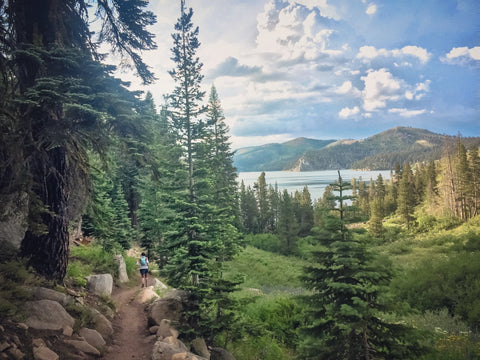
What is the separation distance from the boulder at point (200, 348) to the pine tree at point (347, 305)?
2.97 meters

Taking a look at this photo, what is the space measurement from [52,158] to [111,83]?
113 inches

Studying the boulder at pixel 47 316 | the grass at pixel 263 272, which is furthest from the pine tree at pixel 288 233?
the boulder at pixel 47 316

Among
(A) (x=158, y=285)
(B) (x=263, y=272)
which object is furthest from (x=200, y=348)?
(B) (x=263, y=272)

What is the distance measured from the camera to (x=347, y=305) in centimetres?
466

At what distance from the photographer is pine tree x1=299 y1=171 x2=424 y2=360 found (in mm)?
4773

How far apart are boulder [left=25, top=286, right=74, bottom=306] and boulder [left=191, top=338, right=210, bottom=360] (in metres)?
3.31

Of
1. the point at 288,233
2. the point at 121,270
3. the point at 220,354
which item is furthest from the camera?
the point at 288,233

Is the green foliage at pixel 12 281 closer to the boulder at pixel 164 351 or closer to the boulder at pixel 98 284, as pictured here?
the boulder at pixel 164 351

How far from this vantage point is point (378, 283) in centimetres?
514

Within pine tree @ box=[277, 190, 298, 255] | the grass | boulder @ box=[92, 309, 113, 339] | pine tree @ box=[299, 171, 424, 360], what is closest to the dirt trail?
boulder @ box=[92, 309, 113, 339]

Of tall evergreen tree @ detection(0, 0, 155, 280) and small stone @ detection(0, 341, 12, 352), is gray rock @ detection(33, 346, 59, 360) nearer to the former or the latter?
small stone @ detection(0, 341, 12, 352)

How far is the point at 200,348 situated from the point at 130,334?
2.15m

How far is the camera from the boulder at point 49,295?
582 centimetres

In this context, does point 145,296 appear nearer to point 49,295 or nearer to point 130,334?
point 130,334
